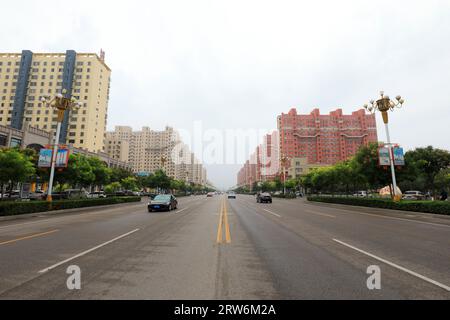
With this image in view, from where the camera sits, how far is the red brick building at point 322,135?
141875 millimetres

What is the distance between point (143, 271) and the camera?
4879mm

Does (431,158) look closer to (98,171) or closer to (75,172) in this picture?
(75,172)

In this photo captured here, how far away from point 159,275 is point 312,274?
303 centimetres

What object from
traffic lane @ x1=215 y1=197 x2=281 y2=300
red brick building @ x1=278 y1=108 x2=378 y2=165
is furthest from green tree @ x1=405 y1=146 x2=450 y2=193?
red brick building @ x1=278 y1=108 x2=378 y2=165

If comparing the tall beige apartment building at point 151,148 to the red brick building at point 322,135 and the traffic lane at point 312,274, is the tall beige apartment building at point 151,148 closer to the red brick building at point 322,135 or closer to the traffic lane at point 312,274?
the red brick building at point 322,135

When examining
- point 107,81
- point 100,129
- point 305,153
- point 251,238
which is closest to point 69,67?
point 107,81

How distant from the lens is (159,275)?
464cm

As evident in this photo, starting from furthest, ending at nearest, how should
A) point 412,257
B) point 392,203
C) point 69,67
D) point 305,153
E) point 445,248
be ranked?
point 305,153 < point 69,67 < point 392,203 < point 445,248 < point 412,257

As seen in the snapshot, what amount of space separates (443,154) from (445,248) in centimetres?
3105

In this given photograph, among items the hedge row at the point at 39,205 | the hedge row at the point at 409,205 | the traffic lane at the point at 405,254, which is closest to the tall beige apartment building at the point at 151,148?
the hedge row at the point at 39,205

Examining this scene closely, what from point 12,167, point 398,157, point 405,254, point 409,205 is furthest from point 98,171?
point 409,205

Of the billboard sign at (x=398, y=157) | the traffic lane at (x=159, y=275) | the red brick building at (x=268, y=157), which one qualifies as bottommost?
the traffic lane at (x=159, y=275)

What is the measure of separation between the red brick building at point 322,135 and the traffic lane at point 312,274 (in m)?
138
